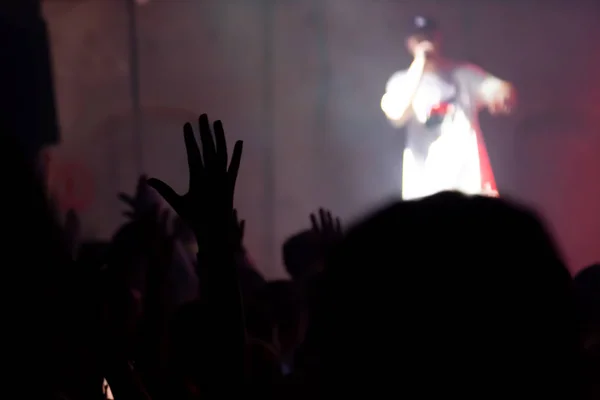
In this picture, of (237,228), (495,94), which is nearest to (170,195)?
(237,228)

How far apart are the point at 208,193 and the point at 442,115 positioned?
273cm

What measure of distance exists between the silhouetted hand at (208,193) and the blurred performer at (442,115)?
2.54 metres

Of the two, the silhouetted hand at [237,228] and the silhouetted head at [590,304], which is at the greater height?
the silhouetted hand at [237,228]

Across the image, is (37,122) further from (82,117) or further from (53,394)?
(53,394)

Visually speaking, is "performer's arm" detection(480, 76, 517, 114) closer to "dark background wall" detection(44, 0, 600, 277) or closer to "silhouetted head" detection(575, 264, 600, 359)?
"dark background wall" detection(44, 0, 600, 277)

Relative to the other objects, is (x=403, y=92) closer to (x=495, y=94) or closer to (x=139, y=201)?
(x=495, y=94)

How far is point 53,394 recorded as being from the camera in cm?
67

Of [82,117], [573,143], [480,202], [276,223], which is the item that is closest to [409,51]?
[573,143]

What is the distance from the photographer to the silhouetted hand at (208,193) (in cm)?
84

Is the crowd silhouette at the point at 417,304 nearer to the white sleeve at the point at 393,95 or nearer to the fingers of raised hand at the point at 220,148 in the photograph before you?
the fingers of raised hand at the point at 220,148

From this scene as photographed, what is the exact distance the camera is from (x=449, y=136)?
336cm

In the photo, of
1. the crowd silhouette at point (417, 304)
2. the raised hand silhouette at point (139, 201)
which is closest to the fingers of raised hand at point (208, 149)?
the crowd silhouette at point (417, 304)

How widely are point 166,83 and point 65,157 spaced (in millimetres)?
746

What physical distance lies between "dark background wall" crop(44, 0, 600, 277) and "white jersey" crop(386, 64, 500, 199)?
0.15 metres
